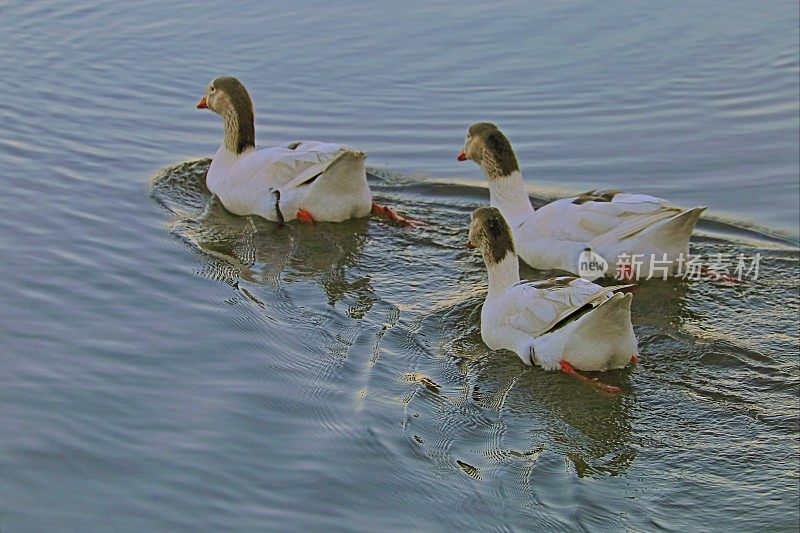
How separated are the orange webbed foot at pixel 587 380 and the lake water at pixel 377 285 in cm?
7

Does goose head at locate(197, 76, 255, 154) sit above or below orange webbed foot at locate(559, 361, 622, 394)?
above

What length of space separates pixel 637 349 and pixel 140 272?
12.2 ft

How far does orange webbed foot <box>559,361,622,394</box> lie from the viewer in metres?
7.87

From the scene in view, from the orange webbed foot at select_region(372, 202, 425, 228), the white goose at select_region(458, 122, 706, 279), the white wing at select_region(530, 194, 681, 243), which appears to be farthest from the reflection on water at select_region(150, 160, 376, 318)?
the white wing at select_region(530, 194, 681, 243)

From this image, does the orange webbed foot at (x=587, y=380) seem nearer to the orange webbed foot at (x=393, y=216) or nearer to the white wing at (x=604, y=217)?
the white wing at (x=604, y=217)

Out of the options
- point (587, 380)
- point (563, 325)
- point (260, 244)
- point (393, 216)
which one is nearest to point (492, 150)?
point (393, 216)

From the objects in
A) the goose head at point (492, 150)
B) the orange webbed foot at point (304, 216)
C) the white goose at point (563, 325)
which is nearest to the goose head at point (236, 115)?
the orange webbed foot at point (304, 216)

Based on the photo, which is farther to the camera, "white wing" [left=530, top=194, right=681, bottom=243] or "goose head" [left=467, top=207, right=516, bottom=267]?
"white wing" [left=530, top=194, right=681, bottom=243]

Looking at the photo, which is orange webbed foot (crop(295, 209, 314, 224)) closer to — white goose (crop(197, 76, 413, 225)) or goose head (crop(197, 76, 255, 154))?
white goose (crop(197, 76, 413, 225))

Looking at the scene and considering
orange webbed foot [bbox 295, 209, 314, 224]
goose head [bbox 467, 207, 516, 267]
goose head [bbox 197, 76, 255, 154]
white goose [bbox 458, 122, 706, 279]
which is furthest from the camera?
goose head [bbox 197, 76, 255, 154]

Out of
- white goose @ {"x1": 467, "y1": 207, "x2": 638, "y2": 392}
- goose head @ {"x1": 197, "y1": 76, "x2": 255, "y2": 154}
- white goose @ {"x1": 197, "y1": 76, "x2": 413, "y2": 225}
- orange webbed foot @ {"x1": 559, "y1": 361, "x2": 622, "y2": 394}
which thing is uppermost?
goose head @ {"x1": 197, "y1": 76, "x2": 255, "y2": 154}

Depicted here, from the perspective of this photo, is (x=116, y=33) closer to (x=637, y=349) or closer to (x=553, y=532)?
(x=637, y=349)

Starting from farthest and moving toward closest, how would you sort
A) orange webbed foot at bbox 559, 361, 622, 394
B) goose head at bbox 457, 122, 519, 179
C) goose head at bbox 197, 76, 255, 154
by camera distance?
goose head at bbox 197, 76, 255, 154, goose head at bbox 457, 122, 519, 179, orange webbed foot at bbox 559, 361, 622, 394

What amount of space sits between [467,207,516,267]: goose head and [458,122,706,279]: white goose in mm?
885
